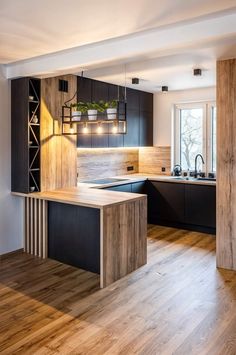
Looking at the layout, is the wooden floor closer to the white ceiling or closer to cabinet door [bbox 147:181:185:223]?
cabinet door [bbox 147:181:185:223]

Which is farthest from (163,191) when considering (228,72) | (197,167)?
(228,72)

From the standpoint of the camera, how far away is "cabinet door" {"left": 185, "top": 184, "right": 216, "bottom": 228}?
17.3 ft

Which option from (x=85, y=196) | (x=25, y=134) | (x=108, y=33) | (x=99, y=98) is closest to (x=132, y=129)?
(x=99, y=98)

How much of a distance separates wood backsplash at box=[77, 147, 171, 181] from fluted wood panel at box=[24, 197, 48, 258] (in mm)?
1147

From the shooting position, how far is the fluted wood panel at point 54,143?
14.2 feet

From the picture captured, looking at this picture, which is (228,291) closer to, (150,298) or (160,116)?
(150,298)

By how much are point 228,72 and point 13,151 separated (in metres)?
2.76

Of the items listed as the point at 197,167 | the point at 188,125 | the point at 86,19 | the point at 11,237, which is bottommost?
the point at 11,237

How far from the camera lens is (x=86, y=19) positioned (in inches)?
107

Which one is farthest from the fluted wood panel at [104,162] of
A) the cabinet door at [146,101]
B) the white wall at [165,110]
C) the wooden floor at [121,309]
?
the wooden floor at [121,309]

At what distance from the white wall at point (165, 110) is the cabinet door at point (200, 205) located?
4.44 ft

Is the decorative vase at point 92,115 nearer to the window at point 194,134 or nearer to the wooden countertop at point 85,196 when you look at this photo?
the wooden countertop at point 85,196

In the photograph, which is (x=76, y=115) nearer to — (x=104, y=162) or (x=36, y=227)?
(x=36, y=227)

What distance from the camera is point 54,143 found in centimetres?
447
